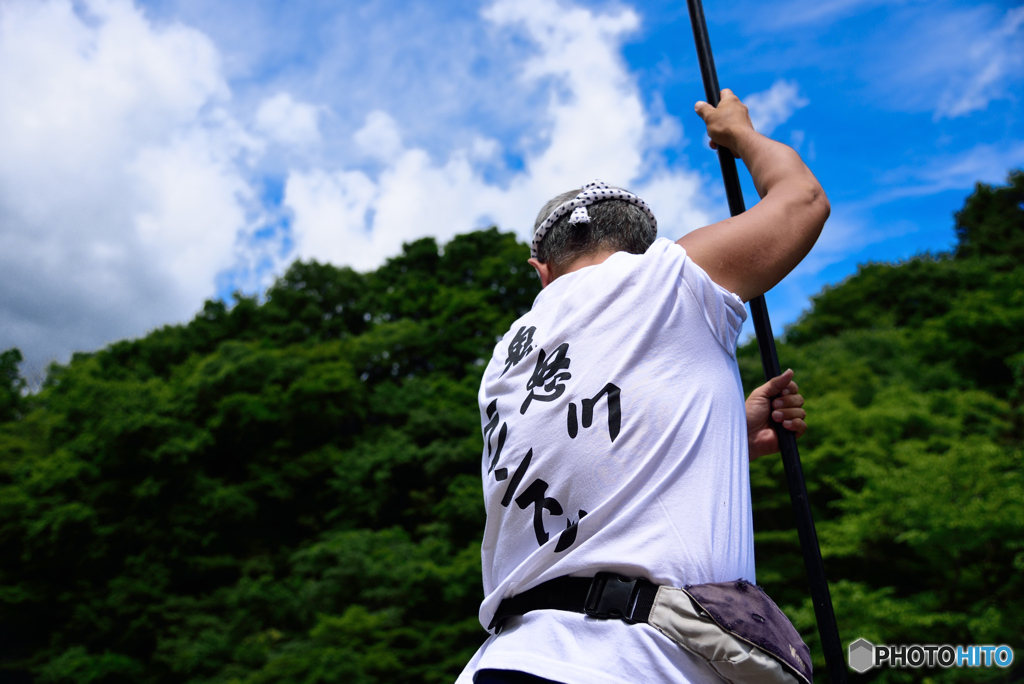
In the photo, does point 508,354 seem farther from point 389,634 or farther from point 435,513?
point 435,513

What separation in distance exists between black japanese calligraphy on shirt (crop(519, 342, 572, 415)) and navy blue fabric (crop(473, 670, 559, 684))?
0.38 meters

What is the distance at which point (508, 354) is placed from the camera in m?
1.21

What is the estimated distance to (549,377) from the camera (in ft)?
3.43

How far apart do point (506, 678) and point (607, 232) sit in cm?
77

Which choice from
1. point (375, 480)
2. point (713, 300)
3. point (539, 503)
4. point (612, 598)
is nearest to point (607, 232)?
point (713, 300)

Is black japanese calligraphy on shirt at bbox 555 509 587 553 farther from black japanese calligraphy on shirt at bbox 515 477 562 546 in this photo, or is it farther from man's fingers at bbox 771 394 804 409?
man's fingers at bbox 771 394 804 409

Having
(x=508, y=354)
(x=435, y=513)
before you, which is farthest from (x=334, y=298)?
(x=508, y=354)

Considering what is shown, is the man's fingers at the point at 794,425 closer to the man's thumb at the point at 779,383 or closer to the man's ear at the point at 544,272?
the man's thumb at the point at 779,383

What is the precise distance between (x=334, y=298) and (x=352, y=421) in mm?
5435

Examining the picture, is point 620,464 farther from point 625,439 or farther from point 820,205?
point 820,205

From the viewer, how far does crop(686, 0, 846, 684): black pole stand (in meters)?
1.11

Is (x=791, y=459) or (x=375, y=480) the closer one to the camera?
(x=791, y=459)

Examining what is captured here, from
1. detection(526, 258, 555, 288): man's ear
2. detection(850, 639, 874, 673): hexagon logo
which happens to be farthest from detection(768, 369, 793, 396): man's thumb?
detection(850, 639, 874, 673): hexagon logo

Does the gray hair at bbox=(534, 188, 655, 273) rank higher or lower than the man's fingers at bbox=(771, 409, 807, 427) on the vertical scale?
higher
